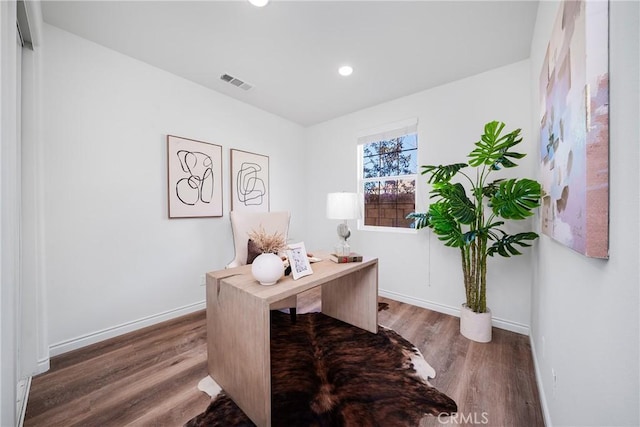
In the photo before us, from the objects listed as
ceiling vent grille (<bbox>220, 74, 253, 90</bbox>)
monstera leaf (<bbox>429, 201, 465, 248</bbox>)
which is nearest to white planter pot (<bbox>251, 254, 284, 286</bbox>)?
monstera leaf (<bbox>429, 201, 465, 248</bbox>)

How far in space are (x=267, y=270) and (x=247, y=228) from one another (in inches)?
49.6

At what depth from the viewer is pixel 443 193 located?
2031 mm

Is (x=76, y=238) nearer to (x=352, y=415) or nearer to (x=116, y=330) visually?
(x=116, y=330)

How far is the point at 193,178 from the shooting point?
2.62 metres

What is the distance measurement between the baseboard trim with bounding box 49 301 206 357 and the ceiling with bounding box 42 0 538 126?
2.48 metres

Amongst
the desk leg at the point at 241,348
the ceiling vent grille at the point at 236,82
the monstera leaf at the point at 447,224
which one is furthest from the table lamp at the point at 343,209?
the ceiling vent grille at the point at 236,82

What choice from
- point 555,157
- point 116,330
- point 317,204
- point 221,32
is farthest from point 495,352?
point 221,32

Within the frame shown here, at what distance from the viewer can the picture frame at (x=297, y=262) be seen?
5.14 feet

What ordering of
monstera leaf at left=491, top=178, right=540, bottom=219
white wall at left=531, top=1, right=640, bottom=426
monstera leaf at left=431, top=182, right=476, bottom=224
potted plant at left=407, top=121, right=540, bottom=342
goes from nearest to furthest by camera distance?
1. white wall at left=531, top=1, right=640, bottom=426
2. monstera leaf at left=491, top=178, right=540, bottom=219
3. potted plant at left=407, top=121, right=540, bottom=342
4. monstera leaf at left=431, top=182, right=476, bottom=224

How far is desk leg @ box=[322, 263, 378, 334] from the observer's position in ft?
7.13

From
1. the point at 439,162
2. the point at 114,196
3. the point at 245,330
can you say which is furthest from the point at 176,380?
the point at 439,162

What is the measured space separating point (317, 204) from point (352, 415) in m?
2.88

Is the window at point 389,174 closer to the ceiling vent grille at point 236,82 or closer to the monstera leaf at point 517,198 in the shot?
the monstera leaf at point 517,198

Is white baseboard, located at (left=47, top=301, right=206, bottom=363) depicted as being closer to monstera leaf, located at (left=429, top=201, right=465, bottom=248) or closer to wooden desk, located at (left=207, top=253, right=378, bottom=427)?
wooden desk, located at (left=207, top=253, right=378, bottom=427)
